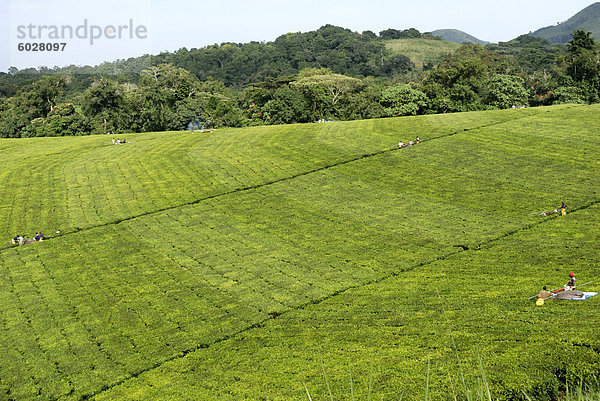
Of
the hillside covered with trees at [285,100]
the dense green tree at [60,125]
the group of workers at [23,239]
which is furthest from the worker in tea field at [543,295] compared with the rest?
the dense green tree at [60,125]

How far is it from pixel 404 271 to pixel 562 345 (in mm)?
16101

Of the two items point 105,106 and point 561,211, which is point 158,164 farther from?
point 105,106

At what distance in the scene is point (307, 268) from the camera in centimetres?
3806

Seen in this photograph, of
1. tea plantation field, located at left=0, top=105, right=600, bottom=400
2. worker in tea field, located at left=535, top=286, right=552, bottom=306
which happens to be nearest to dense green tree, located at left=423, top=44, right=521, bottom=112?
tea plantation field, located at left=0, top=105, right=600, bottom=400

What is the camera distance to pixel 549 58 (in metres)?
190

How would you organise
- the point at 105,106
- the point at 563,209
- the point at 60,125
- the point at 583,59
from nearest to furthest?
the point at 563,209, the point at 583,59, the point at 60,125, the point at 105,106

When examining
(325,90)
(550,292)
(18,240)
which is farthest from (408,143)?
(325,90)

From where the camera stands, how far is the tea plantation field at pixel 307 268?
2238 cm

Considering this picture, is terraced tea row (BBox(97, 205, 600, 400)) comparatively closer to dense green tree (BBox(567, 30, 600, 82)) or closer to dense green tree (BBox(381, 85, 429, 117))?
dense green tree (BBox(381, 85, 429, 117))

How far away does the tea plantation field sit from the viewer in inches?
881

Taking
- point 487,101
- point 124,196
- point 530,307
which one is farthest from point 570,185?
point 487,101

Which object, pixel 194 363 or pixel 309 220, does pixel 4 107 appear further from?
pixel 194 363

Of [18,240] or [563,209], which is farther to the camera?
[18,240]

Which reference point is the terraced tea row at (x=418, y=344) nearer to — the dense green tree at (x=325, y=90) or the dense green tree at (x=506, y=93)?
the dense green tree at (x=506, y=93)
